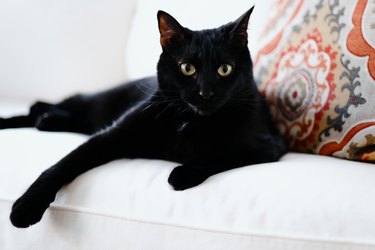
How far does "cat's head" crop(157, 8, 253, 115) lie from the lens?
816 millimetres

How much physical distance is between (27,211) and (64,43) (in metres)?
0.76

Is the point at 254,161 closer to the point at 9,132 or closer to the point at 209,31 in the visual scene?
the point at 209,31

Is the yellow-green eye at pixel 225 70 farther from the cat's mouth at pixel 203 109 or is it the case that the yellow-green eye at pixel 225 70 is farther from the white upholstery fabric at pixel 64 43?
the white upholstery fabric at pixel 64 43

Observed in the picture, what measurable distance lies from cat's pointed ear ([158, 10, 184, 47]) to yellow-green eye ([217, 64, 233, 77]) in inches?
4.4

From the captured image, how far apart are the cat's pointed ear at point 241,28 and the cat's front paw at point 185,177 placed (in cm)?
31

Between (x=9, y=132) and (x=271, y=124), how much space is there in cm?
67

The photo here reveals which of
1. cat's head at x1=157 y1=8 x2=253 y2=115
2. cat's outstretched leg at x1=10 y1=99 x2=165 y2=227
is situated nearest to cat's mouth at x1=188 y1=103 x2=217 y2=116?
cat's head at x1=157 y1=8 x2=253 y2=115

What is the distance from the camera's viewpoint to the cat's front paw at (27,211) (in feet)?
2.30

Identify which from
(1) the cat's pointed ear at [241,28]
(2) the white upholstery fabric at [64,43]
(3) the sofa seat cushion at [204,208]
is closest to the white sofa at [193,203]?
(3) the sofa seat cushion at [204,208]

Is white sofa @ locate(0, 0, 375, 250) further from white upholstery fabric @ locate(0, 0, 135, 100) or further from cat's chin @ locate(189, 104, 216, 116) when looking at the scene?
white upholstery fabric @ locate(0, 0, 135, 100)

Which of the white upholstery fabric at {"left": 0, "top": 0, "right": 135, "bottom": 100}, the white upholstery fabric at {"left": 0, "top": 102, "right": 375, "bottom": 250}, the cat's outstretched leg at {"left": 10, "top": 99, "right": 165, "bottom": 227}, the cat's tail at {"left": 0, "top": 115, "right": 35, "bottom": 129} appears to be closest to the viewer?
the white upholstery fabric at {"left": 0, "top": 102, "right": 375, "bottom": 250}

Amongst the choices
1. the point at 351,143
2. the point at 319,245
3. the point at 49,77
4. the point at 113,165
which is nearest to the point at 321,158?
the point at 351,143

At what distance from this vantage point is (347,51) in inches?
34.2

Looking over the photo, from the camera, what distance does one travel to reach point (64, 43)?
132 centimetres
